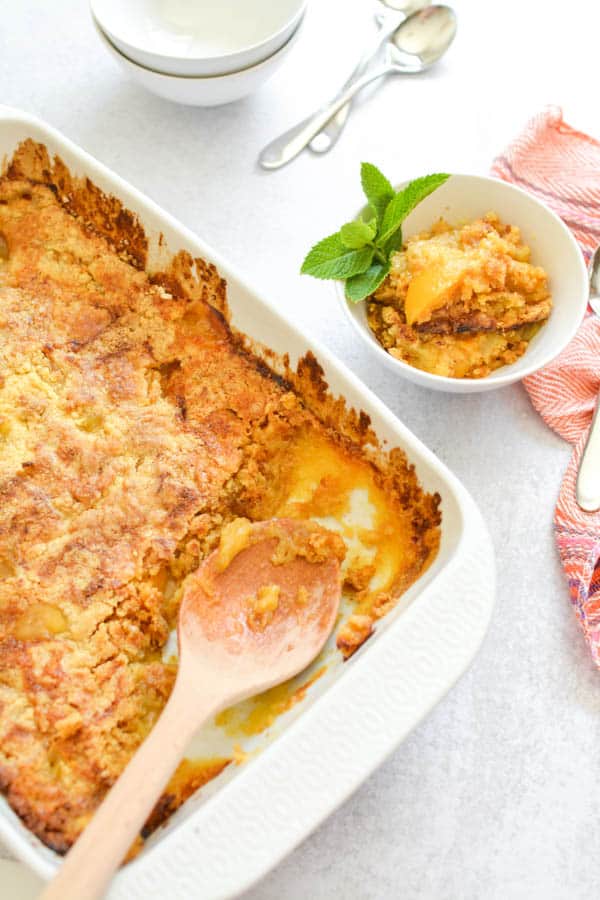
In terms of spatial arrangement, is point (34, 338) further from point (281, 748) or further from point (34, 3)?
point (34, 3)

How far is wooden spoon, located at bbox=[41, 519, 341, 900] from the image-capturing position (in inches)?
49.9

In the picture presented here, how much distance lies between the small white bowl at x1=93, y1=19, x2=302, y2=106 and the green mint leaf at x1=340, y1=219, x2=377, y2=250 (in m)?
0.53

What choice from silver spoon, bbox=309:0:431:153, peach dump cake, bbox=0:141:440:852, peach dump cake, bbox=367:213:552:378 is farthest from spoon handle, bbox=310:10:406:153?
peach dump cake, bbox=0:141:440:852

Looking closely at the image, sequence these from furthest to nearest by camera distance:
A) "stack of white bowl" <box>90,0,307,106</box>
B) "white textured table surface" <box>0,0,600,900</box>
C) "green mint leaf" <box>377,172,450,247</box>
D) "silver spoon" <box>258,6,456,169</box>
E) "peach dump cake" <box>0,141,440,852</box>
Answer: "silver spoon" <box>258,6,456,169</box>, "stack of white bowl" <box>90,0,307,106</box>, "green mint leaf" <box>377,172,450,247</box>, "white textured table surface" <box>0,0,600,900</box>, "peach dump cake" <box>0,141,440,852</box>

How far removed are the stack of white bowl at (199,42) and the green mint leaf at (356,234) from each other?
539 mm

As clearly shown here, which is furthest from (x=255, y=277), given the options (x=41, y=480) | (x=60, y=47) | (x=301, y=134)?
(x=60, y=47)

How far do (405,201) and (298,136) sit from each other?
562 mm

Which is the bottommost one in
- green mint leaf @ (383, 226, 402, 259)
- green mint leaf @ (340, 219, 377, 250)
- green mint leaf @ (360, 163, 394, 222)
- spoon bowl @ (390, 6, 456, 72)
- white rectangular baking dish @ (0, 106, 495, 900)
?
white rectangular baking dish @ (0, 106, 495, 900)

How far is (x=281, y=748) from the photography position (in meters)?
1.24

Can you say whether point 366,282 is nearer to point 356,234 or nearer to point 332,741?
point 356,234

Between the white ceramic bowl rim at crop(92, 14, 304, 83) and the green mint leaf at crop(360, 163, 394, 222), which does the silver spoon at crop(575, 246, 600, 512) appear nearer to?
the green mint leaf at crop(360, 163, 394, 222)

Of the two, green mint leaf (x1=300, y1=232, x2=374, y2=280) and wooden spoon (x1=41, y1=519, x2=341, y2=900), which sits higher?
green mint leaf (x1=300, y1=232, x2=374, y2=280)

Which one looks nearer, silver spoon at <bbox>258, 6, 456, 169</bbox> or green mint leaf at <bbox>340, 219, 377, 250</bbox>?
green mint leaf at <bbox>340, 219, 377, 250</bbox>

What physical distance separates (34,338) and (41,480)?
0.30 metres
